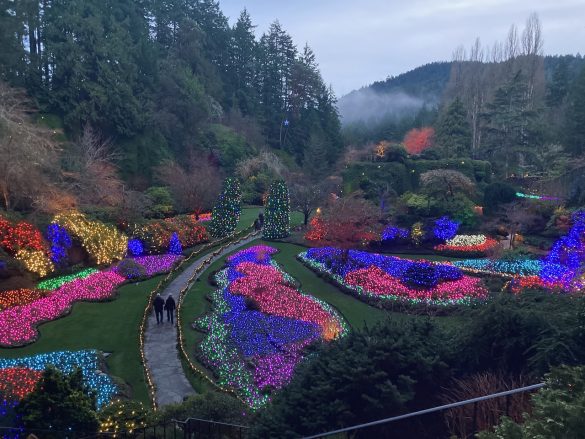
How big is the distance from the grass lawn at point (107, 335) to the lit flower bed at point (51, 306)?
1.10 ft

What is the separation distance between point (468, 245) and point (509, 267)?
5.41 meters

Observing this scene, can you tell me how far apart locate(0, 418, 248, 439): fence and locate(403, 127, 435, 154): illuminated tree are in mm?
55088

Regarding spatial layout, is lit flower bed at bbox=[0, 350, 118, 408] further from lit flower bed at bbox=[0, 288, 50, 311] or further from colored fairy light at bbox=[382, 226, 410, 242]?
colored fairy light at bbox=[382, 226, 410, 242]

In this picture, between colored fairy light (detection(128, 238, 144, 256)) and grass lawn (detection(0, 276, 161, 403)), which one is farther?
colored fairy light (detection(128, 238, 144, 256))

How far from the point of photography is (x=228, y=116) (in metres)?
61.1

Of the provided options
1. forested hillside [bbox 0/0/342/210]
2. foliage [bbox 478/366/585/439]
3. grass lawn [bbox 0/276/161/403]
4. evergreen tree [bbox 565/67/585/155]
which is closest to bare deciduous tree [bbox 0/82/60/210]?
forested hillside [bbox 0/0/342/210]

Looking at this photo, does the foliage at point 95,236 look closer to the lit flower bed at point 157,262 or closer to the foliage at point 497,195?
the lit flower bed at point 157,262

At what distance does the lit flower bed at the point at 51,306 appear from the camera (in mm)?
15325

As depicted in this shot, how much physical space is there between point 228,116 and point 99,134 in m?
23.9

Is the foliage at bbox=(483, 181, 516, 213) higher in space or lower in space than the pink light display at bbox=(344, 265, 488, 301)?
higher

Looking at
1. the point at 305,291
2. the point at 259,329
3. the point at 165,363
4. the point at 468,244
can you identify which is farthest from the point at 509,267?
the point at 165,363

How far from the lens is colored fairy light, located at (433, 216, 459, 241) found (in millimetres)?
29500

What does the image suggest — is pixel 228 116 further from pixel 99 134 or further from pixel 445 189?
pixel 445 189

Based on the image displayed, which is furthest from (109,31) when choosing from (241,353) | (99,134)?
(241,353)
